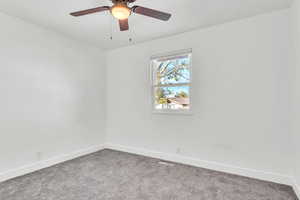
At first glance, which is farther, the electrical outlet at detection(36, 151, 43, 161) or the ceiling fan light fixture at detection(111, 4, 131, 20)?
the electrical outlet at detection(36, 151, 43, 161)

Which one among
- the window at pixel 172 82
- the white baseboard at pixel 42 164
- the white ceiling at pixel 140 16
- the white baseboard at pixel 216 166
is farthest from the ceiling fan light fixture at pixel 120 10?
the white baseboard at pixel 42 164

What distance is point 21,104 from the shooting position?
260 cm

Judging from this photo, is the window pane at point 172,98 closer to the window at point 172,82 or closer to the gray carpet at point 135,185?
the window at point 172,82

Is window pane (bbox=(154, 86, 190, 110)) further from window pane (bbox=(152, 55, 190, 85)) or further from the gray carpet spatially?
the gray carpet

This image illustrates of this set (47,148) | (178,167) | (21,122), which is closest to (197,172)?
(178,167)

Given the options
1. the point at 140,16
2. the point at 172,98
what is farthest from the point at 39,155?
the point at 140,16

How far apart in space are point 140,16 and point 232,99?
2006mm

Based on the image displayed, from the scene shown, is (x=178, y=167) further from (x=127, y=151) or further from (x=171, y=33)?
(x=171, y=33)

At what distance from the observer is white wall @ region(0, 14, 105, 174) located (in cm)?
246

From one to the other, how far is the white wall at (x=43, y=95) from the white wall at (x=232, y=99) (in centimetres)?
124

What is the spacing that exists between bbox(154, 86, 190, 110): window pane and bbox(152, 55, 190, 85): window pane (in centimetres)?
15

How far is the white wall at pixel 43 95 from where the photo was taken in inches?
96.8

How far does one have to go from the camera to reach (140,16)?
8.39 feet

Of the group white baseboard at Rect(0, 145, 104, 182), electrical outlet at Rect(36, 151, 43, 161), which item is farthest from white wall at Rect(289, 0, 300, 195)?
electrical outlet at Rect(36, 151, 43, 161)
